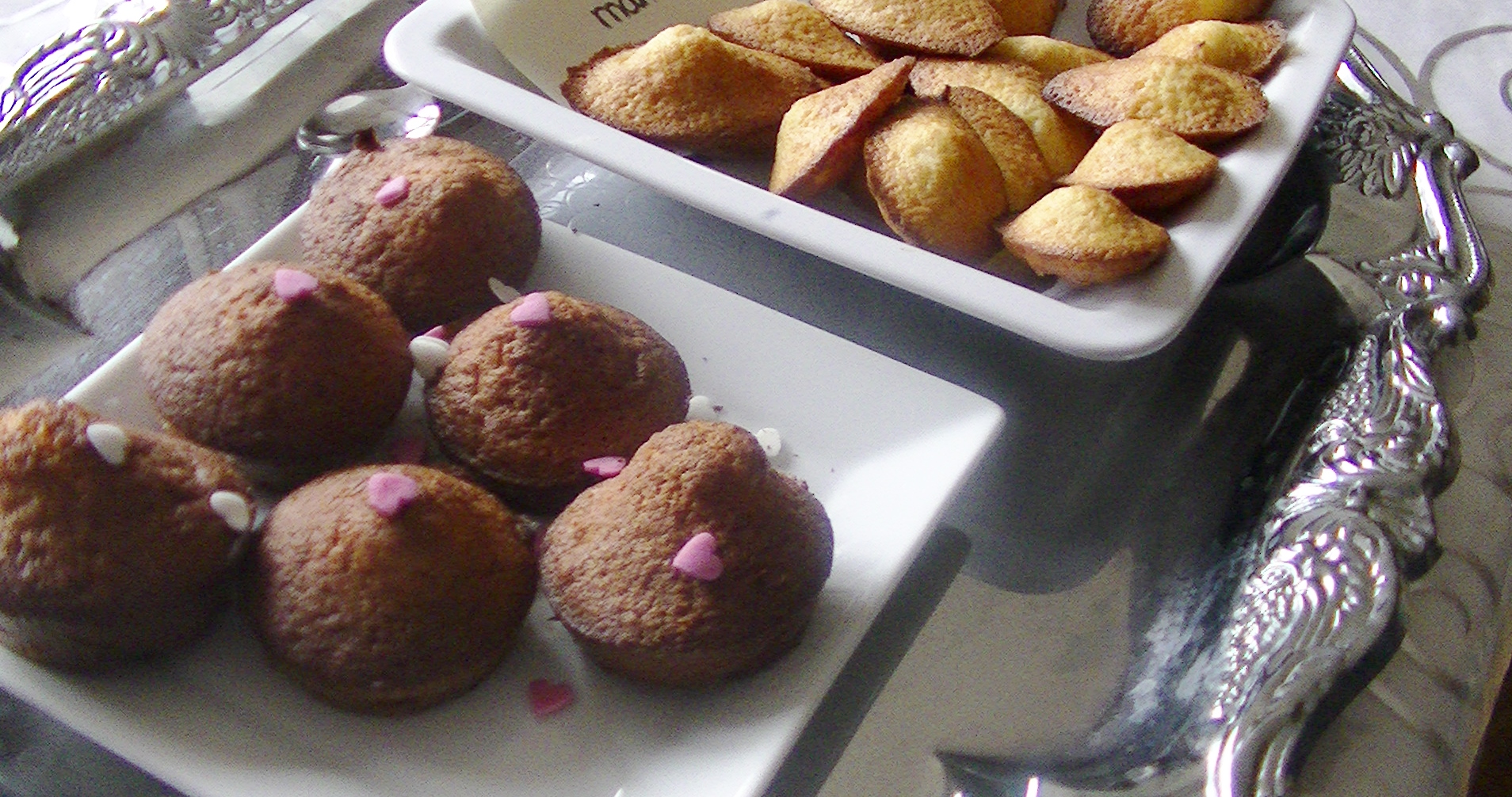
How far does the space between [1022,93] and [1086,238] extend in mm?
203

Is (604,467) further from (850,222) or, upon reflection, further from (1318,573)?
(1318,573)

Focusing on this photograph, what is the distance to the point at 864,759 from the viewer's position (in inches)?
27.6

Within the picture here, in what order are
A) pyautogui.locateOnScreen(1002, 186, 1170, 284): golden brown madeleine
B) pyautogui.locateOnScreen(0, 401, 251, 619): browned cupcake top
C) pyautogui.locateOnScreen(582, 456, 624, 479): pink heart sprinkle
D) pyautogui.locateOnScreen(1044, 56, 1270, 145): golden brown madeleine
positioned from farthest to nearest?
1. pyautogui.locateOnScreen(1044, 56, 1270, 145): golden brown madeleine
2. pyautogui.locateOnScreen(1002, 186, 1170, 284): golden brown madeleine
3. pyautogui.locateOnScreen(582, 456, 624, 479): pink heart sprinkle
4. pyautogui.locateOnScreen(0, 401, 251, 619): browned cupcake top

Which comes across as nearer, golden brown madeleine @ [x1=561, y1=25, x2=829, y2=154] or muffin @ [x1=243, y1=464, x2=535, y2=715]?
muffin @ [x1=243, y1=464, x2=535, y2=715]

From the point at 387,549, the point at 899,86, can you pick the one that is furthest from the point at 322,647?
the point at 899,86

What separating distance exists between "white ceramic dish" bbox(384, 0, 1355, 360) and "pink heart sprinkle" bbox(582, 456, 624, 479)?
0.75 feet

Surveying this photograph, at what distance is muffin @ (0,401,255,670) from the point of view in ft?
1.98

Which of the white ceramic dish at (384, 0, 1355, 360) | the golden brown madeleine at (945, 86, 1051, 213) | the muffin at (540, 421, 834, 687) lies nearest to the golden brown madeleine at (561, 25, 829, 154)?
the white ceramic dish at (384, 0, 1355, 360)

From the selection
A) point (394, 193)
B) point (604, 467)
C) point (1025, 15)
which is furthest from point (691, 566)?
point (1025, 15)

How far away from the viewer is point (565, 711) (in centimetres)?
67

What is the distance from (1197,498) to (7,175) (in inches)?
37.2

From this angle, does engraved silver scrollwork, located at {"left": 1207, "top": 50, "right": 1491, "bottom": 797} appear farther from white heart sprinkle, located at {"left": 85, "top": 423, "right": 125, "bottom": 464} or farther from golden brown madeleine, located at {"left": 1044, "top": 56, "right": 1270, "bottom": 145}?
white heart sprinkle, located at {"left": 85, "top": 423, "right": 125, "bottom": 464}

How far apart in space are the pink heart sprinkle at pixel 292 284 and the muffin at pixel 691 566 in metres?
0.21

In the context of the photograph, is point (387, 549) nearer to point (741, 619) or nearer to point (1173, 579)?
point (741, 619)
